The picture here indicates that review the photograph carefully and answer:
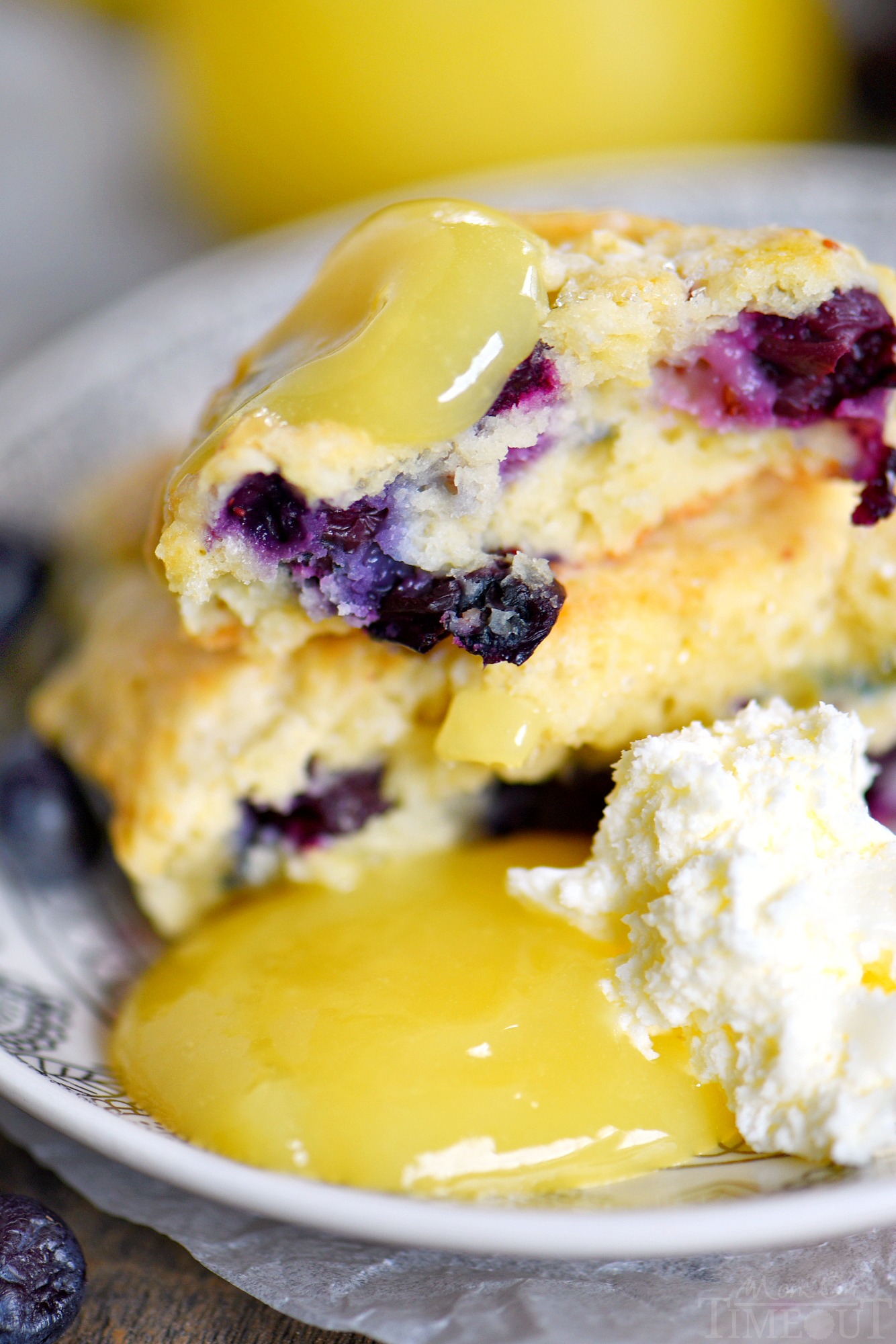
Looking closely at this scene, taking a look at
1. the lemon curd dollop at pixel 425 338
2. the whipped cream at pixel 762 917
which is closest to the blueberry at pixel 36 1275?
the whipped cream at pixel 762 917

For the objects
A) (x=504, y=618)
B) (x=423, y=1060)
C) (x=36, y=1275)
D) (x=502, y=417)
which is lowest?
(x=36, y=1275)

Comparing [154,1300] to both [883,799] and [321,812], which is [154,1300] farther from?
[883,799]

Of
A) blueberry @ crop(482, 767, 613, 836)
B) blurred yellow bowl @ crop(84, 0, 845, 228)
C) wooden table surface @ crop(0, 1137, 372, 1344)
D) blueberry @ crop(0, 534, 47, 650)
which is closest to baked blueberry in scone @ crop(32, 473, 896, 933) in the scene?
blueberry @ crop(482, 767, 613, 836)

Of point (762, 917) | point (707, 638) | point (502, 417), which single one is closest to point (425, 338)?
point (502, 417)

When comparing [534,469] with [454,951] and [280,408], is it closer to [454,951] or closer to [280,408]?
[280,408]

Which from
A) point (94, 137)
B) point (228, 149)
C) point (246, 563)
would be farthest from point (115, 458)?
point (94, 137)

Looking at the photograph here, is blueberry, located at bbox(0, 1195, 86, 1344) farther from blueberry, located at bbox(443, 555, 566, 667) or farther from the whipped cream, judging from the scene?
blueberry, located at bbox(443, 555, 566, 667)
